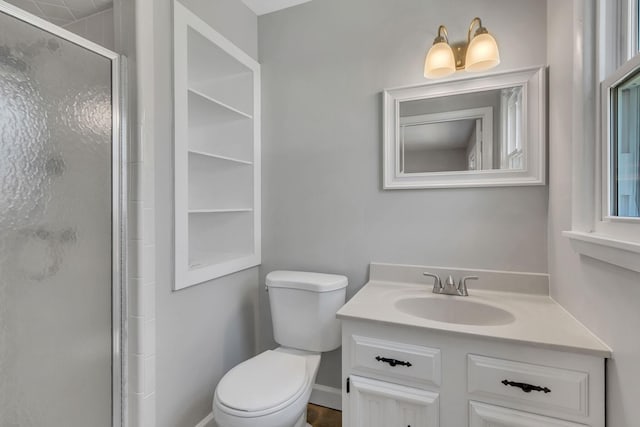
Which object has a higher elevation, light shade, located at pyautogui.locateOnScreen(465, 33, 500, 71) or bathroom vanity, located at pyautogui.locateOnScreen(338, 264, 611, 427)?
light shade, located at pyautogui.locateOnScreen(465, 33, 500, 71)

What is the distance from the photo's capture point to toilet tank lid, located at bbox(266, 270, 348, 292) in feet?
5.13

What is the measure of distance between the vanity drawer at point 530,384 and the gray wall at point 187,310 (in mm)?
1232

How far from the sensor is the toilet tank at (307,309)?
1.57m

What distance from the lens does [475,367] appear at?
1047 mm

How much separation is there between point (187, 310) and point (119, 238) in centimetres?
46

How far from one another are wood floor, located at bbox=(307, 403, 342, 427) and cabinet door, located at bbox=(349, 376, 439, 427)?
Result: 56 cm

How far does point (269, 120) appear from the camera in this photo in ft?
6.38

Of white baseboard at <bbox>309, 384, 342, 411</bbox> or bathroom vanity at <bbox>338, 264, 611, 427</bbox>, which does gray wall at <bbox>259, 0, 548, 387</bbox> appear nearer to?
white baseboard at <bbox>309, 384, 342, 411</bbox>

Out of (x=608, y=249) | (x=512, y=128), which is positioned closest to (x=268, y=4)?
(x=512, y=128)

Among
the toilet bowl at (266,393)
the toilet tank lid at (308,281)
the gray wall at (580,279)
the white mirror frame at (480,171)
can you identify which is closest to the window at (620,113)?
the gray wall at (580,279)

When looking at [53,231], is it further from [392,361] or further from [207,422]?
[392,361]

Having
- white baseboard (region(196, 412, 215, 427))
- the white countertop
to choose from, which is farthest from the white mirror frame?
white baseboard (region(196, 412, 215, 427))

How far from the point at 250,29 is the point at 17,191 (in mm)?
1543

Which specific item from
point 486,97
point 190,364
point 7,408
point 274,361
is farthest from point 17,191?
point 486,97
